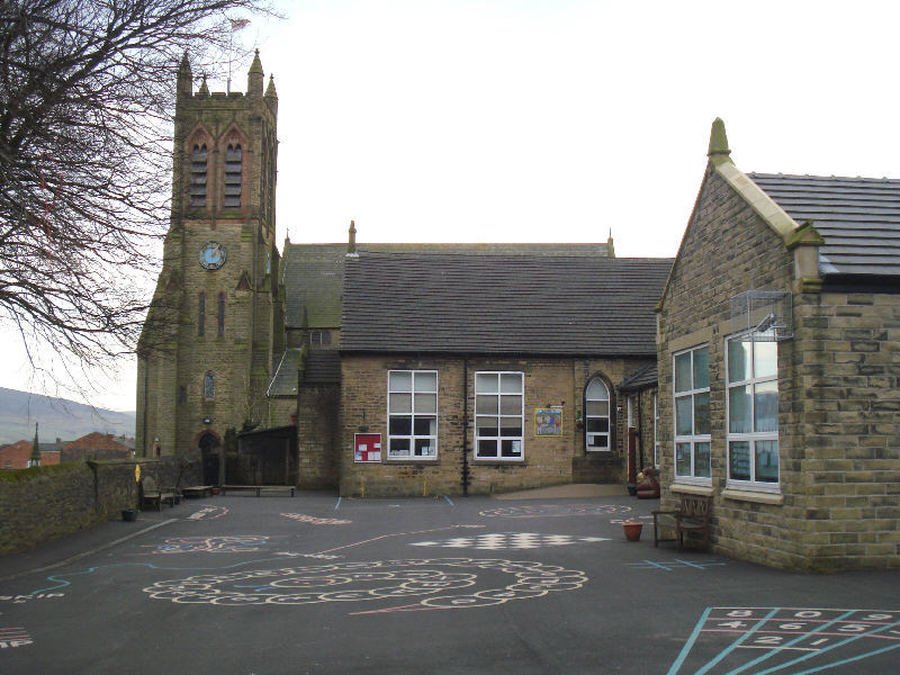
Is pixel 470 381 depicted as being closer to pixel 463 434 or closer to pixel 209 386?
pixel 463 434

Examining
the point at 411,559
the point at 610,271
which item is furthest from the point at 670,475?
the point at 610,271

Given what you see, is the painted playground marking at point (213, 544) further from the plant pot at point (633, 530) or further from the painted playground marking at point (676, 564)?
the painted playground marking at point (676, 564)

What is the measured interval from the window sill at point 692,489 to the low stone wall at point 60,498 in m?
11.6

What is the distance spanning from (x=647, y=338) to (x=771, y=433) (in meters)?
19.9

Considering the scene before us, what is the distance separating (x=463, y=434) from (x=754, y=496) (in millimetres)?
18499

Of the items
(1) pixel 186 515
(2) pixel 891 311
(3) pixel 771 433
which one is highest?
(2) pixel 891 311

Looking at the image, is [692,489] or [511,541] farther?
[511,541]

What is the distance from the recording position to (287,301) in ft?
213

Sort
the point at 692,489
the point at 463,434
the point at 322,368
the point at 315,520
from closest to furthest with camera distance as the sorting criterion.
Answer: the point at 692,489
the point at 315,520
the point at 463,434
the point at 322,368

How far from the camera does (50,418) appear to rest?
156750 mm

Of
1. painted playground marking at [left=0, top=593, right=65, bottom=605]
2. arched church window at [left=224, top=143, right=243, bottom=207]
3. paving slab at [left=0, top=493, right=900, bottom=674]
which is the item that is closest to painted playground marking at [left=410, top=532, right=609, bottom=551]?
paving slab at [left=0, top=493, right=900, bottom=674]

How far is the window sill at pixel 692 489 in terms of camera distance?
1491 cm

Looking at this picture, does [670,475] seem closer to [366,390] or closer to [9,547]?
[9,547]

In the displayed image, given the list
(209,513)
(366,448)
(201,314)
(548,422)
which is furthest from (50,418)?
(209,513)
